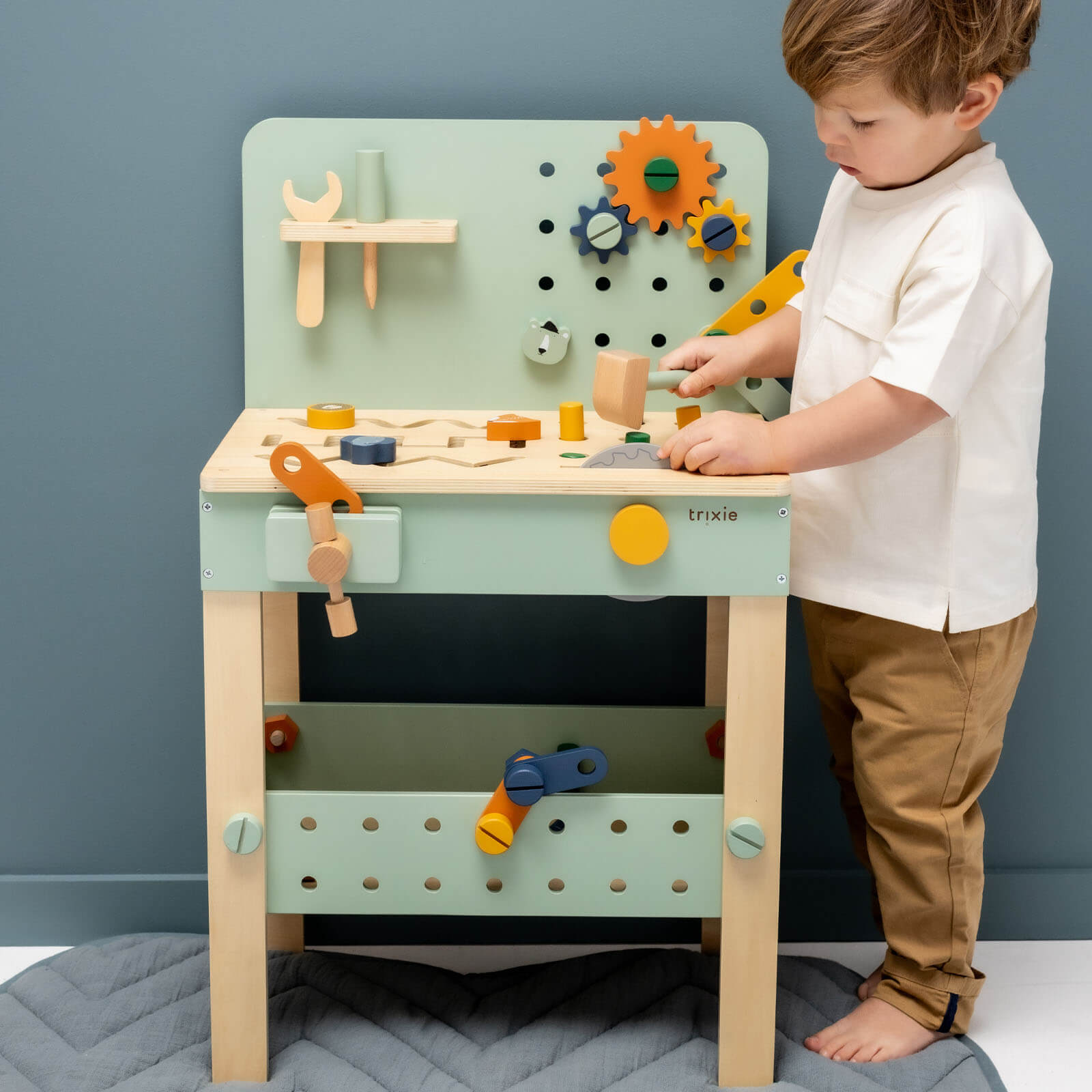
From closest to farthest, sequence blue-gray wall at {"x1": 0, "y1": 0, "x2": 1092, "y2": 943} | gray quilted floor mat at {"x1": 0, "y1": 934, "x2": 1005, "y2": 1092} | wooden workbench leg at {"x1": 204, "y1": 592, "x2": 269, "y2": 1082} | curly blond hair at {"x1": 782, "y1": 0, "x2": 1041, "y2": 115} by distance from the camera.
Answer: curly blond hair at {"x1": 782, "y1": 0, "x2": 1041, "y2": 115}, wooden workbench leg at {"x1": 204, "y1": 592, "x2": 269, "y2": 1082}, gray quilted floor mat at {"x1": 0, "y1": 934, "x2": 1005, "y2": 1092}, blue-gray wall at {"x1": 0, "y1": 0, "x2": 1092, "y2": 943}

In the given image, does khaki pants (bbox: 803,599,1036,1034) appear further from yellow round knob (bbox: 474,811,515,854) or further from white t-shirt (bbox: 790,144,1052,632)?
yellow round knob (bbox: 474,811,515,854)

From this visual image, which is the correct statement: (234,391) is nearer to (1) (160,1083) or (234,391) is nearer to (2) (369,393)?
(2) (369,393)

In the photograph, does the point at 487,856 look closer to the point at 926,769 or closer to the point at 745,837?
the point at 745,837

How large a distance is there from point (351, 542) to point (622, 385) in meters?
0.28

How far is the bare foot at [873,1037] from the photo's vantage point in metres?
1.16

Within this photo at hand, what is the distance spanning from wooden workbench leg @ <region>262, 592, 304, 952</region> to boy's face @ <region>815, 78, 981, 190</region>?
27.1 inches

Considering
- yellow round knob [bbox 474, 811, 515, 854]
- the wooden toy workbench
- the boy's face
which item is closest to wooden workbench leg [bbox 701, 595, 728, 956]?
the wooden toy workbench

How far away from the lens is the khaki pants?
3.61 ft

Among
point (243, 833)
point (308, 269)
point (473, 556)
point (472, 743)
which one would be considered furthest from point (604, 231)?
point (243, 833)

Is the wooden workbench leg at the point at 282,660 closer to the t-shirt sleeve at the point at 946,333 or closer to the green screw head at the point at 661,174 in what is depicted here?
the green screw head at the point at 661,174

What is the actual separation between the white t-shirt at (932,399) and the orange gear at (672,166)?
14cm

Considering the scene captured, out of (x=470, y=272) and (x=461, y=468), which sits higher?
(x=470, y=272)

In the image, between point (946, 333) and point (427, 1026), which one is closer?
point (946, 333)

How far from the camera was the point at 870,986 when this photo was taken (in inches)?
50.1
